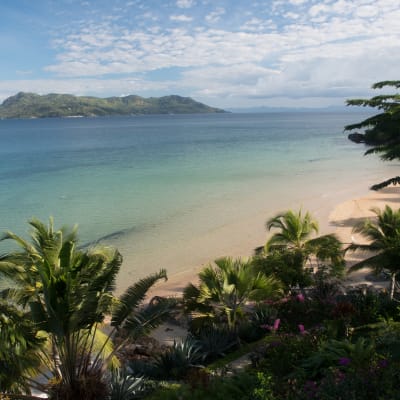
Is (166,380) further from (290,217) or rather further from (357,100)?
(357,100)

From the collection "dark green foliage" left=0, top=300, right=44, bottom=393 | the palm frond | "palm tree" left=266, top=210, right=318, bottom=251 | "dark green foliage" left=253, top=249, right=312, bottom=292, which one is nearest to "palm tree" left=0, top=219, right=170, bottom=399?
the palm frond

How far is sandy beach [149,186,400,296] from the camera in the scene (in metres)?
17.0

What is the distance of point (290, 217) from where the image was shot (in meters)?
14.1

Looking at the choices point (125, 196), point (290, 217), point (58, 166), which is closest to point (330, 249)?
point (290, 217)

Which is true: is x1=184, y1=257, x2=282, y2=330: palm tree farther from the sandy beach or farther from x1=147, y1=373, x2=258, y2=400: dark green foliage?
the sandy beach

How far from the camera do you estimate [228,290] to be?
9.98m

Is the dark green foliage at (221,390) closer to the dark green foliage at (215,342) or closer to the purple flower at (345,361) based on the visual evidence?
the purple flower at (345,361)

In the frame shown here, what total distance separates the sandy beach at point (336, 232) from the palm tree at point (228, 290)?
5.93 m

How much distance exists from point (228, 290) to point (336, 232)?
1551 cm

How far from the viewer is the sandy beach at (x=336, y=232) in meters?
17.0

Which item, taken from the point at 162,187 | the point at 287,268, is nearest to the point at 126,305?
the point at 287,268

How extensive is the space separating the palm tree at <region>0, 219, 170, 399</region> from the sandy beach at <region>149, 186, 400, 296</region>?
8.33 meters

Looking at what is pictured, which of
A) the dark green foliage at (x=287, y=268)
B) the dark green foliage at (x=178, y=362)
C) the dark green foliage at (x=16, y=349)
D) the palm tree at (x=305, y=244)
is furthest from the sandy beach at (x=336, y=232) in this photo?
the dark green foliage at (x=16, y=349)

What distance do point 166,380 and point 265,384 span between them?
11.4 ft
